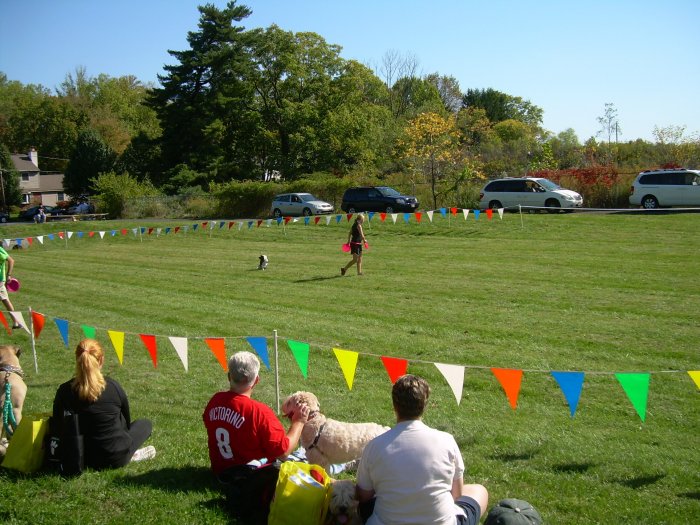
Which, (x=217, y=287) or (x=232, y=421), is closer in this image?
(x=232, y=421)

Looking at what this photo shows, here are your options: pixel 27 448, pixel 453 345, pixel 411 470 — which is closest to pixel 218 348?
pixel 27 448

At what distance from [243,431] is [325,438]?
0.71m

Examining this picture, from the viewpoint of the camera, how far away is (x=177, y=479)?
4.95 meters

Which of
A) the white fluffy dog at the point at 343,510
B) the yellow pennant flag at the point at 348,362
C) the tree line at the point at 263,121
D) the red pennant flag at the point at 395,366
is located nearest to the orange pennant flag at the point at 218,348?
the yellow pennant flag at the point at 348,362

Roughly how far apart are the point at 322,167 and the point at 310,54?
9.89 metres

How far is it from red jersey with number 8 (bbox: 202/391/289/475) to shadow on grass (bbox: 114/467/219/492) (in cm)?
42

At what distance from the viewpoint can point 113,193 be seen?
44.7 meters

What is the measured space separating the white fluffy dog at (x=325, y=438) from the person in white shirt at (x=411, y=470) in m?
1.14

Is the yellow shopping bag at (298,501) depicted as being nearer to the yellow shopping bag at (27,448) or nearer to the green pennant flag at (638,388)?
the yellow shopping bag at (27,448)

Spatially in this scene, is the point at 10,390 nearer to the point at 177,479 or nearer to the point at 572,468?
the point at 177,479

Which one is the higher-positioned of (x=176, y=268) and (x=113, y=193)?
(x=113, y=193)

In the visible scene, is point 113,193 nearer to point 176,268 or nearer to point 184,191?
point 184,191

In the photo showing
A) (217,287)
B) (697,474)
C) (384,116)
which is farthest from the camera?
(384,116)

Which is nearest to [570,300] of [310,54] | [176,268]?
[176,268]
